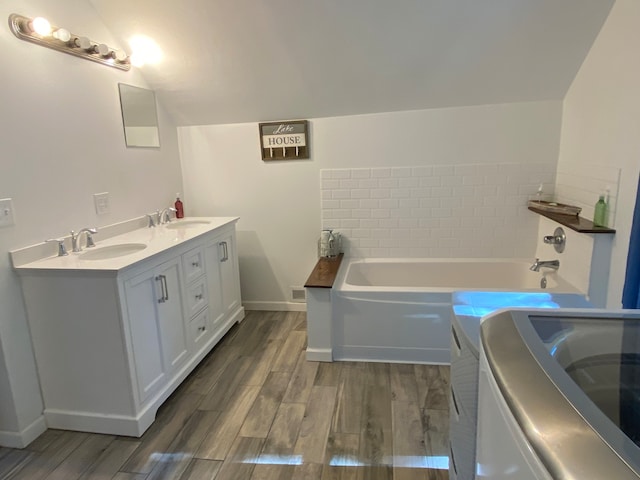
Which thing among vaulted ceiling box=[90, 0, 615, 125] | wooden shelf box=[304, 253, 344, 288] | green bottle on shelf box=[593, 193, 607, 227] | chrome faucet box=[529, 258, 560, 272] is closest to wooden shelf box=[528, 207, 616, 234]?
green bottle on shelf box=[593, 193, 607, 227]

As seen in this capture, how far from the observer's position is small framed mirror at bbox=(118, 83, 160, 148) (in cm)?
272

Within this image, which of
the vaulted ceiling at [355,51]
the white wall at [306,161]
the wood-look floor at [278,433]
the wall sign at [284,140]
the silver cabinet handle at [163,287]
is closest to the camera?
the wood-look floor at [278,433]

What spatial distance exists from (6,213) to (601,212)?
3222 mm

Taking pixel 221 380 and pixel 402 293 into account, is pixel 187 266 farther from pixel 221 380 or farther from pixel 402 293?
pixel 402 293

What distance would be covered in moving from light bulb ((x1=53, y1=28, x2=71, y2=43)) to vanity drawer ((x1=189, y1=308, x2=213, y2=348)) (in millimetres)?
1799

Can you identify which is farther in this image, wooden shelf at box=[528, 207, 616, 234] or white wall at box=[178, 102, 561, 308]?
white wall at box=[178, 102, 561, 308]

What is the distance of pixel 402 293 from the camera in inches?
102

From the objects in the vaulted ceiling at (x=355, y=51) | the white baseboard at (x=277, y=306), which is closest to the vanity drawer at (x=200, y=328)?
the white baseboard at (x=277, y=306)

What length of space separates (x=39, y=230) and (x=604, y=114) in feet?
10.8

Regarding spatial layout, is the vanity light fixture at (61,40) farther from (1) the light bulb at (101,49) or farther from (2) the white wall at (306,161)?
(2) the white wall at (306,161)

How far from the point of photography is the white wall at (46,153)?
6.26 feet

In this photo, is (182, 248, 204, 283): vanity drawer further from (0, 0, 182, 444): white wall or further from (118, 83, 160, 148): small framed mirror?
(118, 83, 160, 148): small framed mirror

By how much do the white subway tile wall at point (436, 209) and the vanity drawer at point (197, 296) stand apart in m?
1.19

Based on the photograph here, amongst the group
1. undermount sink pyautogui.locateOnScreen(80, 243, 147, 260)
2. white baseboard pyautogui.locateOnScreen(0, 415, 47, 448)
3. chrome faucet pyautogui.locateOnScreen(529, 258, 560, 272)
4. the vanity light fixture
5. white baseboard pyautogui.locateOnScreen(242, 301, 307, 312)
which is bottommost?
white baseboard pyautogui.locateOnScreen(0, 415, 47, 448)
